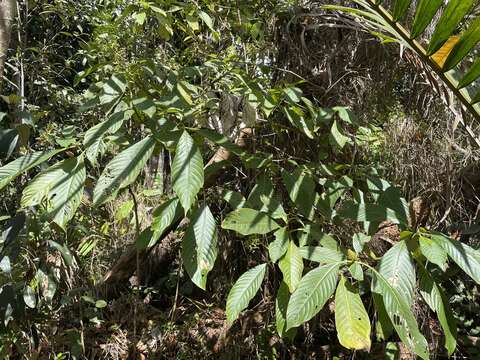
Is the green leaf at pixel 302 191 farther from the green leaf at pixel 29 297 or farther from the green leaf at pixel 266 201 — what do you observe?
the green leaf at pixel 29 297

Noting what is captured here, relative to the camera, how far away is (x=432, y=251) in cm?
101

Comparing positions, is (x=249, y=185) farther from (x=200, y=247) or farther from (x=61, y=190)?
(x=61, y=190)

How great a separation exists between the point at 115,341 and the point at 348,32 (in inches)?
74.4

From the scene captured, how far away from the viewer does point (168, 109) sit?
128 cm

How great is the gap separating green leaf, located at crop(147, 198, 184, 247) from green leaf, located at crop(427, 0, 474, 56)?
0.78m

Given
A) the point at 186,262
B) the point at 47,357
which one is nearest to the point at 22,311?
the point at 47,357

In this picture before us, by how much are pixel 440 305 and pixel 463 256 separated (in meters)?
0.14

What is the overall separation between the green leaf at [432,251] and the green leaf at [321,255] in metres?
0.21

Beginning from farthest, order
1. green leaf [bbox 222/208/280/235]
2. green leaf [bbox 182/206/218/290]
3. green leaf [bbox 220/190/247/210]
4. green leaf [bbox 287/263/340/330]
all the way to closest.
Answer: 1. green leaf [bbox 220/190/247/210]
2. green leaf [bbox 222/208/280/235]
3. green leaf [bbox 182/206/218/290]
4. green leaf [bbox 287/263/340/330]

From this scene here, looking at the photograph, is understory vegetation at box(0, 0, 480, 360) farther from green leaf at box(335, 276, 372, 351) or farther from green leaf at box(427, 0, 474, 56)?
green leaf at box(427, 0, 474, 56)

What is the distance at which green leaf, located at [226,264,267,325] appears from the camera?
115cm

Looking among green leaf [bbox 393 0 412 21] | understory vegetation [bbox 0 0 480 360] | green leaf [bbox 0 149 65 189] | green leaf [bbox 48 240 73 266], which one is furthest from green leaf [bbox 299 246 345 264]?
green leaf [bbox 48 240 73 266]

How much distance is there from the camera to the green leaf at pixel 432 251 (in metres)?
0.99

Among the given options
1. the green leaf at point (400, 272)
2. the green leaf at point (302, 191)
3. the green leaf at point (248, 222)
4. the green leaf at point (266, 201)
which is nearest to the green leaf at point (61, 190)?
the green leaf at point (248, 222)
